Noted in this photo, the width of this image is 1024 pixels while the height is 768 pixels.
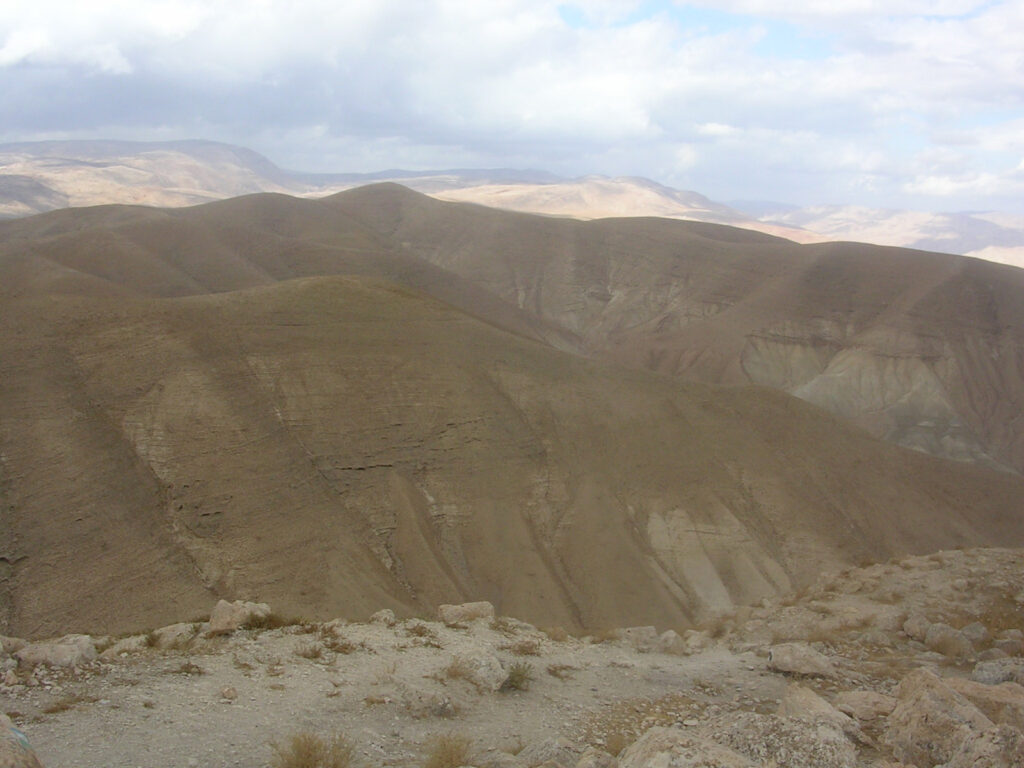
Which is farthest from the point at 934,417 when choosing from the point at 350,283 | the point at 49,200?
the point at 49,200

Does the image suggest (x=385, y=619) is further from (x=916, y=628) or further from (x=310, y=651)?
(x=916, y=628)

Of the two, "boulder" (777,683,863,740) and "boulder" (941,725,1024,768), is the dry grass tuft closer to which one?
Answer: "boulder" (777,683,863,740)

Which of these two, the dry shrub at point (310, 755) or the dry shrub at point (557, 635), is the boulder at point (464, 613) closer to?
the dry shrub at point (557, 635)

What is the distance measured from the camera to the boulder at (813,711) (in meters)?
9.00

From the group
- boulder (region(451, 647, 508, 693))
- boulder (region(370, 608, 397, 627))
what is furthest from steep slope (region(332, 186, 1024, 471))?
boulder (region(451, 647, 508, 693))

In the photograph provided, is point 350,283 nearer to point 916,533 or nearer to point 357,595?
point 357,595

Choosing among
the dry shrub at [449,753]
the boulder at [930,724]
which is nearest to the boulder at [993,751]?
→ the boulder at [930,724]

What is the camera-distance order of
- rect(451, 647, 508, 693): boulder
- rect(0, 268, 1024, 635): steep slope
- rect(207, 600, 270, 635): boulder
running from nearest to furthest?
rect(451, 647, 508, 693): boulder → rect(207, 600, 270, 635): boulder → rect(0, 268, 1024, 635): steep slope

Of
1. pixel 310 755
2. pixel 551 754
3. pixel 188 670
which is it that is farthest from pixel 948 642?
pixel 188 670

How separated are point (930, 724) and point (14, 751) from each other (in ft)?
27.6

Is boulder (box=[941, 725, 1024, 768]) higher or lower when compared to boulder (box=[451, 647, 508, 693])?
higher

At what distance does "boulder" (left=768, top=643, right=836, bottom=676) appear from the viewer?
12875mm

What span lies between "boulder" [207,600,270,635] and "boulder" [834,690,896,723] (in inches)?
330

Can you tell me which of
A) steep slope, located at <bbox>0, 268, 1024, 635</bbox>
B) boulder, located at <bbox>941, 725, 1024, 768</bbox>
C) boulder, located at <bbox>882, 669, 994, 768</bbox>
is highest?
boulder, located at <bbox>941, 725, 1024, 768</bbox>
